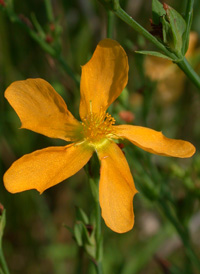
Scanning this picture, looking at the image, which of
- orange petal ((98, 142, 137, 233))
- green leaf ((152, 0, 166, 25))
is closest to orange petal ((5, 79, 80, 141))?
orange petal ((98, 142, 137, 233))

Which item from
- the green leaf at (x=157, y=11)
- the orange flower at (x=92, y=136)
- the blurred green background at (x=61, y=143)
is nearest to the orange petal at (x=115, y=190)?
the orange flower at (x=92, y=136)

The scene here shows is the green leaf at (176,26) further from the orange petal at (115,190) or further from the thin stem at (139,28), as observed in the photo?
the orange petal at (115,190)

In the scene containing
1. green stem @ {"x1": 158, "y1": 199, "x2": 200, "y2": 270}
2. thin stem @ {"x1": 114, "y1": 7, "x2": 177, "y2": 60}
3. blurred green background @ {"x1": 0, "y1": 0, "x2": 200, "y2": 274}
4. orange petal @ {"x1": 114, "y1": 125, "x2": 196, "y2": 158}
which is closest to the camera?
thin stem @ {"x1": 114, "y1": 7, "x2": 177, "y2": 60}

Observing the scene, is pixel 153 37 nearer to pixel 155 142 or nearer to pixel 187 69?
pixel 187 69

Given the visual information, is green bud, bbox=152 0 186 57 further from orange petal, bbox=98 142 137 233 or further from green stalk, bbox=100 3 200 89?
orange petal, bbox=98 142 137 233

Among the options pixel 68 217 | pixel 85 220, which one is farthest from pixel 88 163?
pixel 68 217

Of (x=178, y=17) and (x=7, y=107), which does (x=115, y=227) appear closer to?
(x=178, y=17)

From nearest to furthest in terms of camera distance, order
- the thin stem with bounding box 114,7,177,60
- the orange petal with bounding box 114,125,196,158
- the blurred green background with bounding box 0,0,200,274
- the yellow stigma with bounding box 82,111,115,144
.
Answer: the thin stem with bounding box 114,7,177,60 < the orange petal with bounding box 114,125,196,158 < the yellow stigma with bounding box 82,111,115,144 < the blurred green background with bounding box 0,0,200,274
